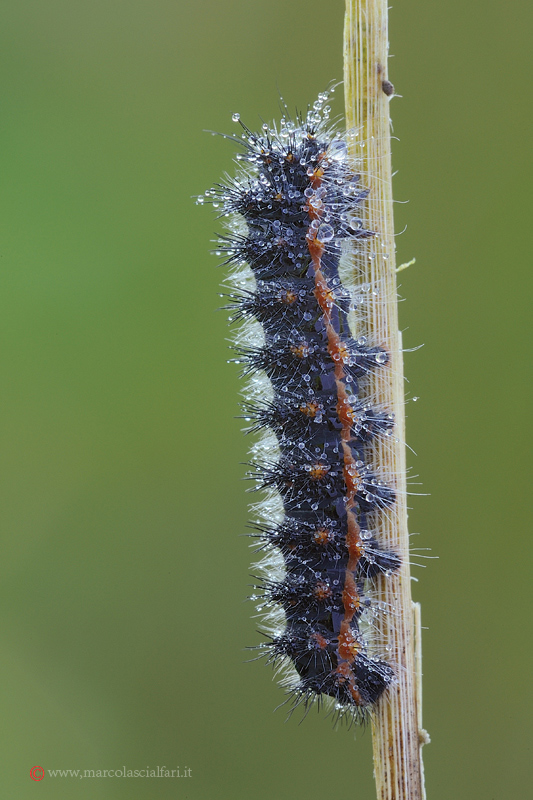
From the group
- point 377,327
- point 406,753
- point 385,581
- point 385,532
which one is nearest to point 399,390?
point 377,327

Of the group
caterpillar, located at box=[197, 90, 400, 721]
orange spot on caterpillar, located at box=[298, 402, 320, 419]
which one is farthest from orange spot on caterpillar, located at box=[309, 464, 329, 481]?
orange spot on caterpillar, located at box=[298, 402, 320, 419]

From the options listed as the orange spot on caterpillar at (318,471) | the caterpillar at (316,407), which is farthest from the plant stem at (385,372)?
the orange spot on caterpillar at (318,471)

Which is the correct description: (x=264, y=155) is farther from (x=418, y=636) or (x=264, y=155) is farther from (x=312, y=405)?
(x=418, y=636)

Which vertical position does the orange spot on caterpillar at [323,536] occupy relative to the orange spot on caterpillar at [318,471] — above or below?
below

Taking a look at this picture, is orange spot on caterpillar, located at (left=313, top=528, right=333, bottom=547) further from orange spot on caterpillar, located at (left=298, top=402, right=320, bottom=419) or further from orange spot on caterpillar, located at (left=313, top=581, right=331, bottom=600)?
orange spot on caterpillar, located at (left=298, top=402, right=320, bottom=419)

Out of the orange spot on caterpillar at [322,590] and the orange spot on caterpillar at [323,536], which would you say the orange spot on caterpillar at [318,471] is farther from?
the orange spot on caterpillar at [322,590]
